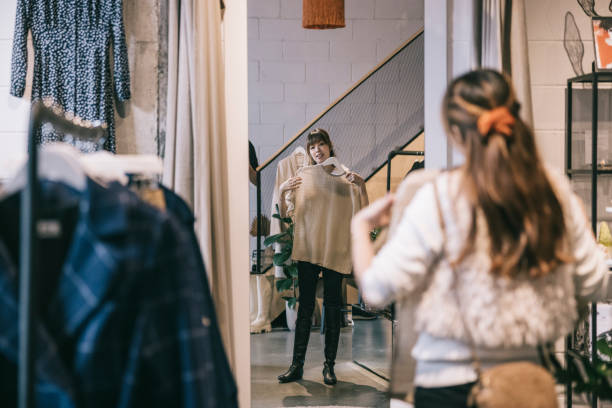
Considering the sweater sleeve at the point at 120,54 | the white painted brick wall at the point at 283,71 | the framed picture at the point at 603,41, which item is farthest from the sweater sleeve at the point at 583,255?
the white painted brick wall at the point at 283,71

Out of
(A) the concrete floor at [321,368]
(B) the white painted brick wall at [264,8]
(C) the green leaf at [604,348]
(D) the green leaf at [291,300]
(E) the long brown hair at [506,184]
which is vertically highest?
(B) the white painted brick wall at [264,8]

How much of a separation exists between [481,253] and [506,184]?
15 centimetres

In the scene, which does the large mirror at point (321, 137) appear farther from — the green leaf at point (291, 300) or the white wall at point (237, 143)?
the white wall at point (237, 143)

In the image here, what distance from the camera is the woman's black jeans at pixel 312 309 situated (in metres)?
3.87

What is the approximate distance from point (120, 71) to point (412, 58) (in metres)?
4.15

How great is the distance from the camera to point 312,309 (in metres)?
3.89

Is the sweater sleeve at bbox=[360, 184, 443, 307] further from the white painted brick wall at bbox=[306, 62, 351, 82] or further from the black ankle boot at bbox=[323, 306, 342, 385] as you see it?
the white painted brick wall at bbox=[306, 62, 351, 82]

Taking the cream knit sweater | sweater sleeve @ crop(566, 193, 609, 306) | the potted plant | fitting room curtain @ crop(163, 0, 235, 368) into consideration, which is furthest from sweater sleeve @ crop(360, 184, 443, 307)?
the potted plant

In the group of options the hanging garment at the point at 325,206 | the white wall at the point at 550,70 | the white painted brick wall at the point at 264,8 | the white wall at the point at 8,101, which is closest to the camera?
the white wall at the point at 8,101

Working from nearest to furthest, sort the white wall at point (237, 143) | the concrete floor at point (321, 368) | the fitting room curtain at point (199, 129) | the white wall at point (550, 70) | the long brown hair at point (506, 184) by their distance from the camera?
the long brown hair at point (506, 184)
the fitting room curtain at point (199, 129)
the white wall at point (237, 143)
the white wall at point (550, 70)
the concrete floor at point (321, 368)

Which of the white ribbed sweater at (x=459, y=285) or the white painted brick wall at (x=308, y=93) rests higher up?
the white painted brick wall at (x=308, y=93)

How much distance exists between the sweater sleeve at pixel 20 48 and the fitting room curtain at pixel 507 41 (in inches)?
74.4

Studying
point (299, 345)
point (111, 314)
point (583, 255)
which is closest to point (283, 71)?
point (299, 345)

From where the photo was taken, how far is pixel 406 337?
4.65 ft
